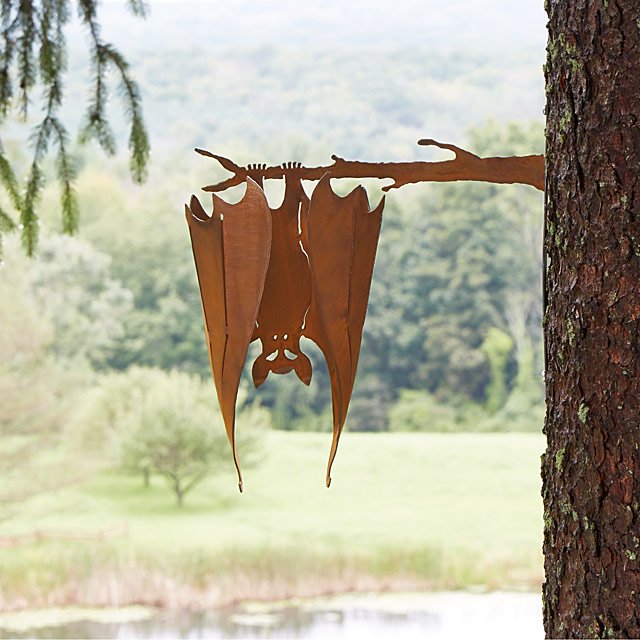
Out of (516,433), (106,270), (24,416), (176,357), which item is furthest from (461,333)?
(24,416)

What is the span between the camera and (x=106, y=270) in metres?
5.41

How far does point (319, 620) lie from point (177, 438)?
3.80ft

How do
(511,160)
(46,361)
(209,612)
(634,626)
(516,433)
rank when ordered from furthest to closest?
1. (516,433)
2. (46,361)
3. (209,612)
4. (511,160)
5. (634,626)

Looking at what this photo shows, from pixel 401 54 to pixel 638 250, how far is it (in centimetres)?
626

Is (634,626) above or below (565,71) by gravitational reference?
below

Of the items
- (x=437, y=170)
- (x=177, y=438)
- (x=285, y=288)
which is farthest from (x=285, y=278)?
(x=177, y=438)

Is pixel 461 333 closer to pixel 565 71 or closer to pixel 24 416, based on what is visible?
pixel 24 416

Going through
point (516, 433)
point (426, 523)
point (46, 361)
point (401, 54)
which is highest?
point (401, 54)

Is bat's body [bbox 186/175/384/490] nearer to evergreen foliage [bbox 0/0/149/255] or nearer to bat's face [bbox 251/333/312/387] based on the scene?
bat's face [bbox 251/333/312/387]

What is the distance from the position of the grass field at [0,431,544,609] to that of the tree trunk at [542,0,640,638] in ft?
13.5

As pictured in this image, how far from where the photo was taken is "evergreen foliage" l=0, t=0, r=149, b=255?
1451 mm

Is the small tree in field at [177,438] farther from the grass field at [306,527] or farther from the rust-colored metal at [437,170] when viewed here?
the rust-colored metal at [437,170]

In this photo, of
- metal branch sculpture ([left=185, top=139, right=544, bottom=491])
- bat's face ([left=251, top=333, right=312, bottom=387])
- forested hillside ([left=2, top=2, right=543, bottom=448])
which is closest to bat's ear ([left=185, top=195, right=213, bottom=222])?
metal branch sculpture ([left=185, top=139, right=544, bottom=491])

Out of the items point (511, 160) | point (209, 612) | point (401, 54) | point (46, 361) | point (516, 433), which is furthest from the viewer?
point (401, 54)
